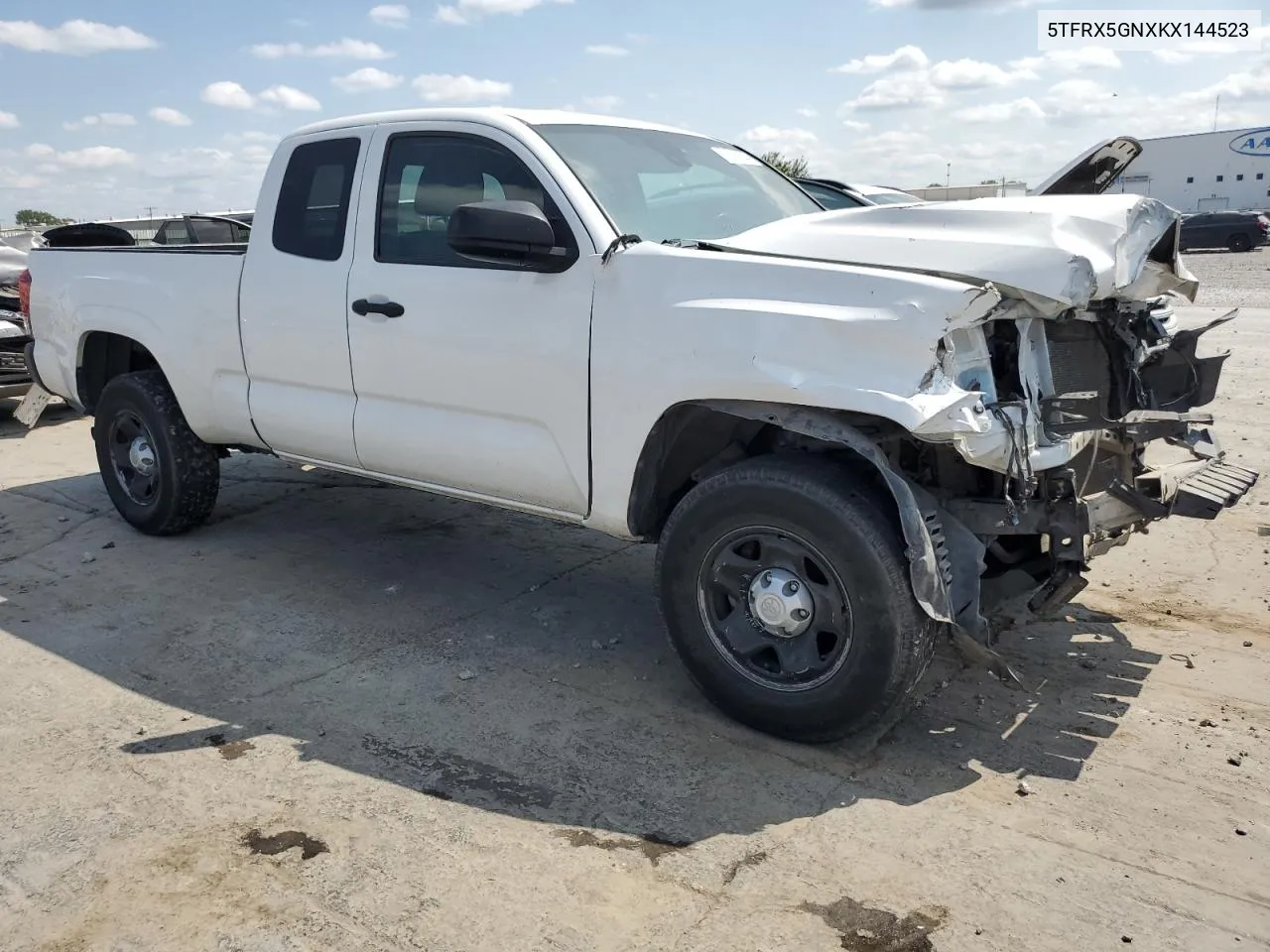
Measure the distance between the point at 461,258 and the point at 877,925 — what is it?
2.84 meters

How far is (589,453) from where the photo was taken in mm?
3922

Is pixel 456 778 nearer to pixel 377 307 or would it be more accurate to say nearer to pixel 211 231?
pixel 377 307

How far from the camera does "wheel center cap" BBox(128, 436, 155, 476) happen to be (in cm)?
592

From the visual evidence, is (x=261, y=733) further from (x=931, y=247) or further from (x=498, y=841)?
(x=931, y=247)

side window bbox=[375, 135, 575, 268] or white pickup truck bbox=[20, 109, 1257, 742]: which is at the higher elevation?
side window bbox=[375, 135, 575, 268]

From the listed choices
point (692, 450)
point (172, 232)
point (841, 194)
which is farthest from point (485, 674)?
point (172, 232)

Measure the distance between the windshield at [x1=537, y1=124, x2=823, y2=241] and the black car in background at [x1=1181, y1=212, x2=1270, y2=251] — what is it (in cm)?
3225

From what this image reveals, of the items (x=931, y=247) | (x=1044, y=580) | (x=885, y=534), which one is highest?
(x=931, y=247)

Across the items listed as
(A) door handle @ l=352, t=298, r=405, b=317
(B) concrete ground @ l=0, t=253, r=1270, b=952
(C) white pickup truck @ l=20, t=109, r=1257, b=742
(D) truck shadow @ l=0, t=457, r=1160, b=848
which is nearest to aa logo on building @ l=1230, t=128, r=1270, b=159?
(B) concrete ground @ l=0, t=253, r=1270, b=952

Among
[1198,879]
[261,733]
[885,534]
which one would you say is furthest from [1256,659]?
[261,733]

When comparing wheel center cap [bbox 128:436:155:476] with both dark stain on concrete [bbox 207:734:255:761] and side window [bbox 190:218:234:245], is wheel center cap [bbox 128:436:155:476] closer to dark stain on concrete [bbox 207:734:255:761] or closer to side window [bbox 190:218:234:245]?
dark stain on concrete [bbox 207:734:255:761]

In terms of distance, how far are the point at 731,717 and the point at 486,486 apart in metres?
1.36

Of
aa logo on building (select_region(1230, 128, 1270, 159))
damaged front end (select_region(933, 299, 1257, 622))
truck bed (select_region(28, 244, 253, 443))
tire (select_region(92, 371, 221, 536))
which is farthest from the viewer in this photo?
aa logo on building (select_region(1230, 128, 1270, 159))

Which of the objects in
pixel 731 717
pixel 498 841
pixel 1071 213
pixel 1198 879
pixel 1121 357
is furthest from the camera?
pixel 1121 357
